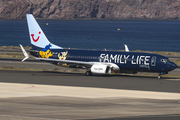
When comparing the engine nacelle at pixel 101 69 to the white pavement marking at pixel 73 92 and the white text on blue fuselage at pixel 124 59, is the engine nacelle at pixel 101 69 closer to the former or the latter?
the white text on blue fuselage at pixel 124 59

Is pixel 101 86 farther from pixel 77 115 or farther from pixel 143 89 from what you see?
pixel 77 115

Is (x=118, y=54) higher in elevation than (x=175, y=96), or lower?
higher

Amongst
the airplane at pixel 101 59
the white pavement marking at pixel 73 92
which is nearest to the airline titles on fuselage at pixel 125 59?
the airplane at pixel 101 59

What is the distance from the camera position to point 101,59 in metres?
56.5

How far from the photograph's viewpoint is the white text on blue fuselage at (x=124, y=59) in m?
52.8

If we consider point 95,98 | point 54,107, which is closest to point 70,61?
point 95,98

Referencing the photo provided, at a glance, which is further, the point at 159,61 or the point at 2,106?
the point at 159,61

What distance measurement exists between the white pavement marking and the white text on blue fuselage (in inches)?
500

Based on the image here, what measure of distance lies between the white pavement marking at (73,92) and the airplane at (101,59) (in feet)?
41.2

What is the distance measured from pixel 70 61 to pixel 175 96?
24011 mm

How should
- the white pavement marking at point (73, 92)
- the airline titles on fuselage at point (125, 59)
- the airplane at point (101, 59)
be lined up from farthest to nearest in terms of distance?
Result: 1. the airline titles on fuselage at point (125, 59)
2. the airplane at point (101, 59)
3. the white pavement marking at point (73, 92)

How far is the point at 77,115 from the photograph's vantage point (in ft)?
85.5

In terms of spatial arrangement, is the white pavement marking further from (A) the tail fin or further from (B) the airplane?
(A) the tail fin

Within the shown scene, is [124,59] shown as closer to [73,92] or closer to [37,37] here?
[73,92]
